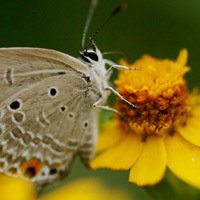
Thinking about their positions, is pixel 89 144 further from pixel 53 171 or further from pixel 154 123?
pixel 154 123

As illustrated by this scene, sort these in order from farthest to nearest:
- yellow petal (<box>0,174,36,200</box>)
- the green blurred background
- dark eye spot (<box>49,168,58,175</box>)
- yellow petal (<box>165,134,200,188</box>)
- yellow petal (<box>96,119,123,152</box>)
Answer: the green blurred background → yellow petal (<box>96,119,123,152</box>) → dark eye spot (<box>49,168,58,175</box>) → yellow petal (<box>0,174,36,200</box>) → yellow petal (<box>165,134,200,188</box>)

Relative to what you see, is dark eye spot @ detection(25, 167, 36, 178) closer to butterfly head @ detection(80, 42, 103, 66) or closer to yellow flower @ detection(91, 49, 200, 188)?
yellow flower @ detection(91, 49, 200, 188)

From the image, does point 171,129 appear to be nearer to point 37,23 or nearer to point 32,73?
point 32,73

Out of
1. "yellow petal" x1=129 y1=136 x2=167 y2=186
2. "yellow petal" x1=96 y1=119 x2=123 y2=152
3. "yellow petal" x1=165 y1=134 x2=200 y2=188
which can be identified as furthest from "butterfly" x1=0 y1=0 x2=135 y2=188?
"yellow petal" x1=165 y1=134 x2=200 y2=188

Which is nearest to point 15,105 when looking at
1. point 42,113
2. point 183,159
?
point 42,113

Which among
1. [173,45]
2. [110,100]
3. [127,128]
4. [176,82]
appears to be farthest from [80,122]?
[173,45]

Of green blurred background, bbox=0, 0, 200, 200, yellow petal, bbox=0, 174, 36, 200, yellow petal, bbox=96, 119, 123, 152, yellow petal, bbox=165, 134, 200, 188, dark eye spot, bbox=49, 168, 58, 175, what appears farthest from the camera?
green blurred background, bbox=0, 0, 200, 200

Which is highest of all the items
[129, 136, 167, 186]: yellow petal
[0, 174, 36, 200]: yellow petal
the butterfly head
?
the butterfly head
